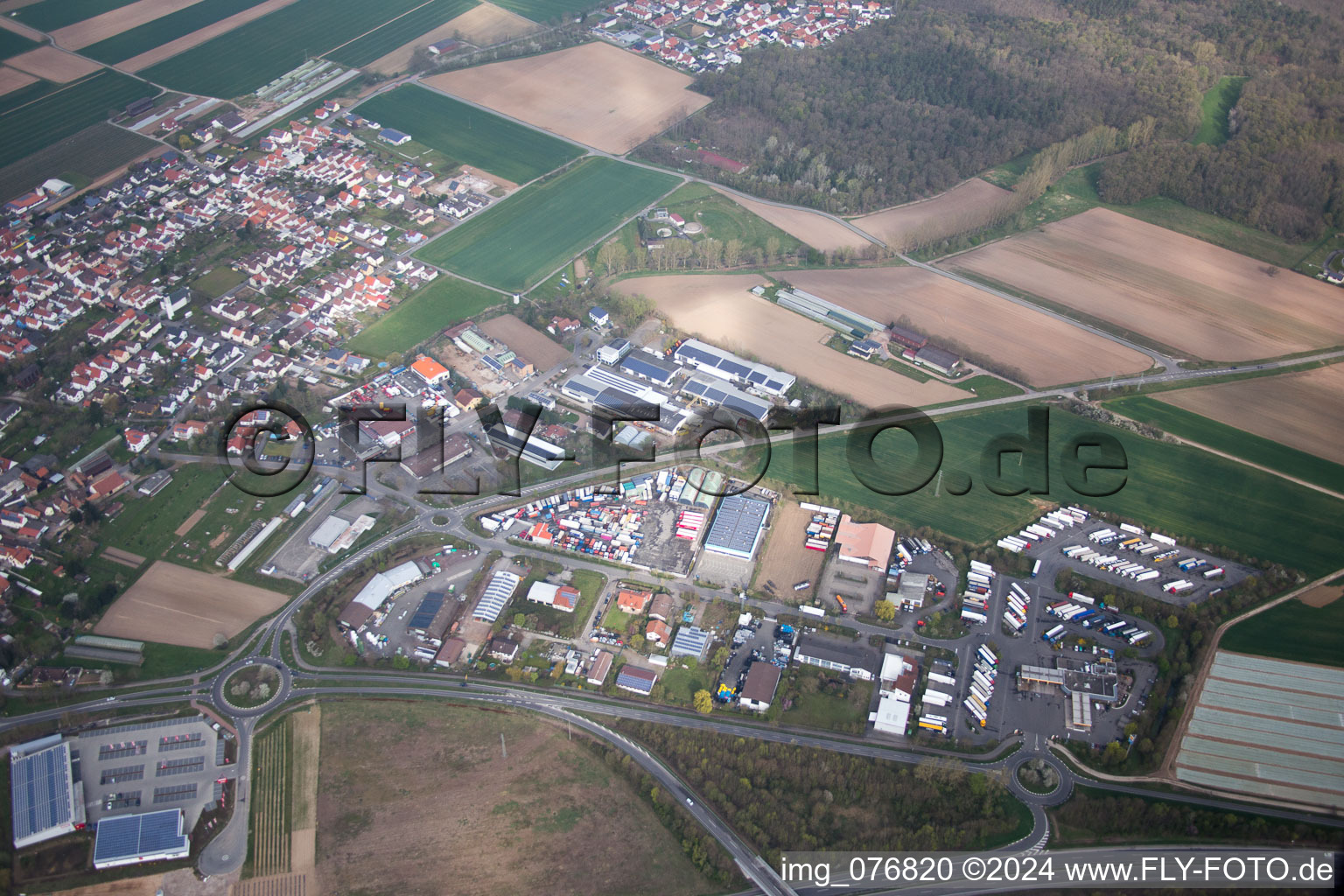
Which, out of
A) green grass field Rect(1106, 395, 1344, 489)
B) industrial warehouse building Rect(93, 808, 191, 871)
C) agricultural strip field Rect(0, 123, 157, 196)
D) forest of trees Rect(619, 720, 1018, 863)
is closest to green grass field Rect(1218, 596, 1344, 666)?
green grass field Rect(1106, 395, 1344, 489)

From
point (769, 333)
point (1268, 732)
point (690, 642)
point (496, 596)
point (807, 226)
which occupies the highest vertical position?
point (807, 226)

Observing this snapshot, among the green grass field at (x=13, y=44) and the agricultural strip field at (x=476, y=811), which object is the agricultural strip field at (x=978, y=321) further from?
the green grass field at (x=13, y=44)

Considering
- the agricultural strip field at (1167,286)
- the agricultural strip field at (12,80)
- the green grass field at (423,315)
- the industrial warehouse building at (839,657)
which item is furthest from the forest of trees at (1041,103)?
the agricultural strip field at (12,80)

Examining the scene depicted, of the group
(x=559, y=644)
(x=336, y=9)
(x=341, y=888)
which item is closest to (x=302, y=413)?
(x=559, y=644)

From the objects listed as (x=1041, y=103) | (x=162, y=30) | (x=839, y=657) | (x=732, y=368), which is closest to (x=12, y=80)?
(x=162, y=30)

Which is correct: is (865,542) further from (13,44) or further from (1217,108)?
(13,44)

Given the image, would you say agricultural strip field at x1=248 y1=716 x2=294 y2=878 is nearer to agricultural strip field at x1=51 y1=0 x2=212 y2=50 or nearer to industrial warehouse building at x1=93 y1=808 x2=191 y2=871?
industrial warehouse building at x1=93 y1=808 x2=191 y2=871
